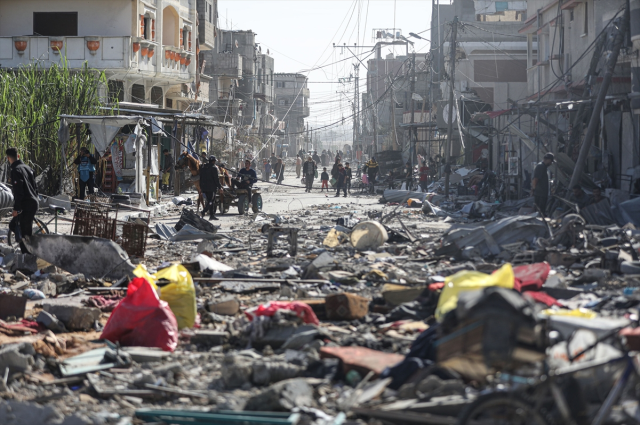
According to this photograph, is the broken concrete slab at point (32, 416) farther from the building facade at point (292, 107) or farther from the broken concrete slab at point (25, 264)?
the building facade at point (292, 107)

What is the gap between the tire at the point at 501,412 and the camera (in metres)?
3.91

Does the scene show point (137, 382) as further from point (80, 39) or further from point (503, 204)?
point (80, 39)

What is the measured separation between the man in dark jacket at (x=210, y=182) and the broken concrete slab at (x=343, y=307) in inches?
479

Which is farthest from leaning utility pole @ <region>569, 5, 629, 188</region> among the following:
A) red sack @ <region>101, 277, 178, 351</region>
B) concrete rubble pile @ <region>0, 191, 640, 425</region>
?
red sack @ <region>101, 277, 178, 351</region>

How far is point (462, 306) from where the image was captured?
4.07 metres

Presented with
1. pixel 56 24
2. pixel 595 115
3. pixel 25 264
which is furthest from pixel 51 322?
pixel 56 24

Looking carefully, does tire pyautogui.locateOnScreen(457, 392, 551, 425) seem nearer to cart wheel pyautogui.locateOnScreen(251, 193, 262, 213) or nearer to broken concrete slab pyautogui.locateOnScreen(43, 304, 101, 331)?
broken concrete slab pyautogui.locateOnScreen(43, 304, 101, 331)

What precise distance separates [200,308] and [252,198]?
13.3 metres

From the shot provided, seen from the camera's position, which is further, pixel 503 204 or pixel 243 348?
pixel 503 204

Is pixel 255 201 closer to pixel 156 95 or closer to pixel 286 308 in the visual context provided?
pixel 286 308

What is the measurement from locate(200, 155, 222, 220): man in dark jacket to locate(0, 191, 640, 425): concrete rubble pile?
599 cm

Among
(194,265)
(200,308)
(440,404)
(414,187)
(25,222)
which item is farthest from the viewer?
(414,187)

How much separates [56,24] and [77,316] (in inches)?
1140

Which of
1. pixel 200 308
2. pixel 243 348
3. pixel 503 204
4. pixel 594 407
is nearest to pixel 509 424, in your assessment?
pixel 594 407
